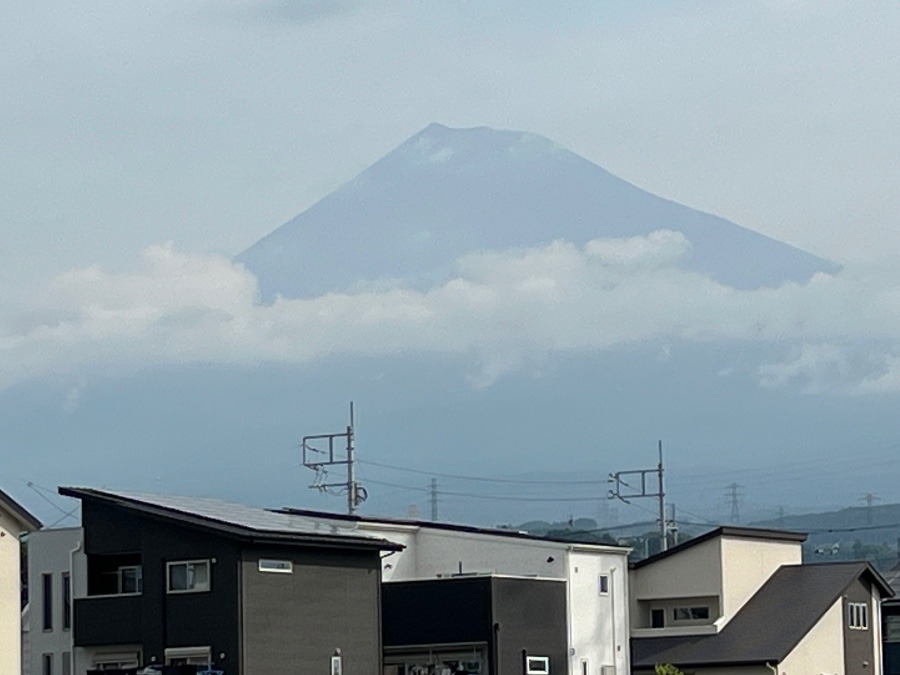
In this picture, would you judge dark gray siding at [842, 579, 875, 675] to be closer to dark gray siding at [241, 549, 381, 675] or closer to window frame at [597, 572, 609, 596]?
window frame at [597, 572, 609, 596]

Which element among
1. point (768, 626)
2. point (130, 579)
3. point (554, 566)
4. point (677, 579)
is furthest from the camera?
point (677, 579)

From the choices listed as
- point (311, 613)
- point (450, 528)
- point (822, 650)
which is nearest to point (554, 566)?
point (450, 528)

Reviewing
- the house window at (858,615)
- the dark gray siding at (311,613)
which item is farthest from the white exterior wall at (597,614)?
the house window at (858,615)

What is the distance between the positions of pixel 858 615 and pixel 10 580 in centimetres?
2644

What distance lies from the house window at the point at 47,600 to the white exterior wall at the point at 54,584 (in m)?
0.07

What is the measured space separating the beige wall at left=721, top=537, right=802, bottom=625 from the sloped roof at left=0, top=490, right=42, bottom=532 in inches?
860

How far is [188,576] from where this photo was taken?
148 ft

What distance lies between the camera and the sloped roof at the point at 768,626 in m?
53.7

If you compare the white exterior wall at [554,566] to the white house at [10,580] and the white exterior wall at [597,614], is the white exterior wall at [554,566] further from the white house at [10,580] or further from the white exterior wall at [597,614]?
the white house at [10,580]

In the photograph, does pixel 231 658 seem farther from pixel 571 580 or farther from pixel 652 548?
pixel 652 548

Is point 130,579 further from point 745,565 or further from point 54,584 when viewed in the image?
point 745,565

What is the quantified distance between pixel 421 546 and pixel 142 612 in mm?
9971

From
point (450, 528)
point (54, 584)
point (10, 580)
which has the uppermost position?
point (450, 528)

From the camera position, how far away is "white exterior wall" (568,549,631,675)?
51.6m
